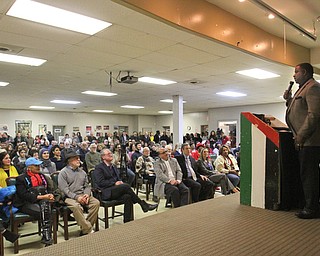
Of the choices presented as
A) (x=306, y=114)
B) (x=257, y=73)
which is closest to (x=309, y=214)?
(x=306, y=114)

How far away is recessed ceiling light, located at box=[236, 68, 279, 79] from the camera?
587cm

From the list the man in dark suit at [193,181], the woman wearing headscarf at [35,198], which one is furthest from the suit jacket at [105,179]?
the man in dark suit at [193,181]

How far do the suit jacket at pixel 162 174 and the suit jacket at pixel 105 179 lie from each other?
2.77ft

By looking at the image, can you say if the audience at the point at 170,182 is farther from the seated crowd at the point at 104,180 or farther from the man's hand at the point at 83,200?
the man's hand at the point at 83,200

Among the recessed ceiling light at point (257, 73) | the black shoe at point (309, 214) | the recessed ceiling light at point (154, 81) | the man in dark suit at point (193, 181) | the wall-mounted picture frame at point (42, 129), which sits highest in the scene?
the recessed ceiling light at point (257, 73)

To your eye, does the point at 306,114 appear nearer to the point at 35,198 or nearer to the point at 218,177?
the point at 35,198

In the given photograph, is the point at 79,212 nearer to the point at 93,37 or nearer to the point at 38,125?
the point at 93,37

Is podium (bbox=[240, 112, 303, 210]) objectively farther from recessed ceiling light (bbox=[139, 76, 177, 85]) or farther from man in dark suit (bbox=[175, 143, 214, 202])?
recessed ceiling light (bbox=[139, 76, 177, 85])

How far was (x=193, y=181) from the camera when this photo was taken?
17.8ft

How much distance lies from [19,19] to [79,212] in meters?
2.44

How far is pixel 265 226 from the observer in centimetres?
193

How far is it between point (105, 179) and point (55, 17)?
2.41 meters

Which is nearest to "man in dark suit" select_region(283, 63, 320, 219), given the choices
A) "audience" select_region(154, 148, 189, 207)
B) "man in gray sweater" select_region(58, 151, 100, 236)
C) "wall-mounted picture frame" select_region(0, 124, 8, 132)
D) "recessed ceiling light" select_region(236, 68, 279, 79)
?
"man in gray sweater" select_region(58, 151, 100, 236)

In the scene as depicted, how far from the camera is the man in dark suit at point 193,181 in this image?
5371 mm
